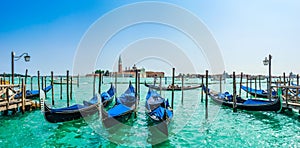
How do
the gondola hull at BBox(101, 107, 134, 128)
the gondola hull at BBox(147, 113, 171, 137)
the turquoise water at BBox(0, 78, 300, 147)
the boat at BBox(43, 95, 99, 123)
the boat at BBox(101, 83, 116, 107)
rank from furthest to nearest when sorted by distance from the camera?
the boat at BBox(101, 83, 116, 107) → the boat at BBox(43, 95, 99, 123) → the gondola hull at BBox(101, 107, 134, 128) → the turquoise water at BBox(0, 78, 300, 147) → the gondola hull at BBox(147, 113, 171, 137)

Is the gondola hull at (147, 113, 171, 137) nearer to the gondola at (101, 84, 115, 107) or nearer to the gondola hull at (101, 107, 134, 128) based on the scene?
the gondola hull at (101, 107, 134, 128)

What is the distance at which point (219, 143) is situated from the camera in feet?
14.5

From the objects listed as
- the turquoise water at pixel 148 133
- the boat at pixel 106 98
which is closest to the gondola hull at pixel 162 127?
the turquoise water at pixel 148 133

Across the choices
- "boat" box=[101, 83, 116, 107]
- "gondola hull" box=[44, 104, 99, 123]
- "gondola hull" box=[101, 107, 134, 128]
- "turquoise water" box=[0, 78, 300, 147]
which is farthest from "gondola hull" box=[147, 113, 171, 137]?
"boat" box=[101, 83, 116, 107]

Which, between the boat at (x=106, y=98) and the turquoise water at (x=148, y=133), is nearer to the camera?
the turquoise water at (x=148, y=133)

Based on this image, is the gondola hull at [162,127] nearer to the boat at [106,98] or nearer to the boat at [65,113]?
the boat at [65,113]

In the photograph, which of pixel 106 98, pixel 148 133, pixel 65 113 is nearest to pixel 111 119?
pixel 148 133

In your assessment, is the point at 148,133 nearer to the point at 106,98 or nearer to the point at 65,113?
the point at 65,113

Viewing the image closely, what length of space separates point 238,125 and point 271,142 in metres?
1.48

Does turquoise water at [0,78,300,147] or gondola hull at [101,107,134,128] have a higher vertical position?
gondola hull at [101,107,134,128]

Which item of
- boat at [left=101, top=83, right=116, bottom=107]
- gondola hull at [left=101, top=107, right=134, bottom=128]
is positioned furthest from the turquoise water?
boat at [left=101, top=83, right=116, bottom=107]

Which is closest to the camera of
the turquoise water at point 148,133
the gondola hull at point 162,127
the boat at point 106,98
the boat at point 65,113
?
the gondola hull at point 162,127

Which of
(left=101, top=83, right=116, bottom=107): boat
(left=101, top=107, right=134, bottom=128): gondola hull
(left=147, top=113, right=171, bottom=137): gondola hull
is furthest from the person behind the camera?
(left=101, top=83, right=116, bottom=107): boat

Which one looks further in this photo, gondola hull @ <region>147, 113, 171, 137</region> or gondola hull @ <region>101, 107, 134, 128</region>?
gondola hull @ <region>101, 107, 134, 128</region>
